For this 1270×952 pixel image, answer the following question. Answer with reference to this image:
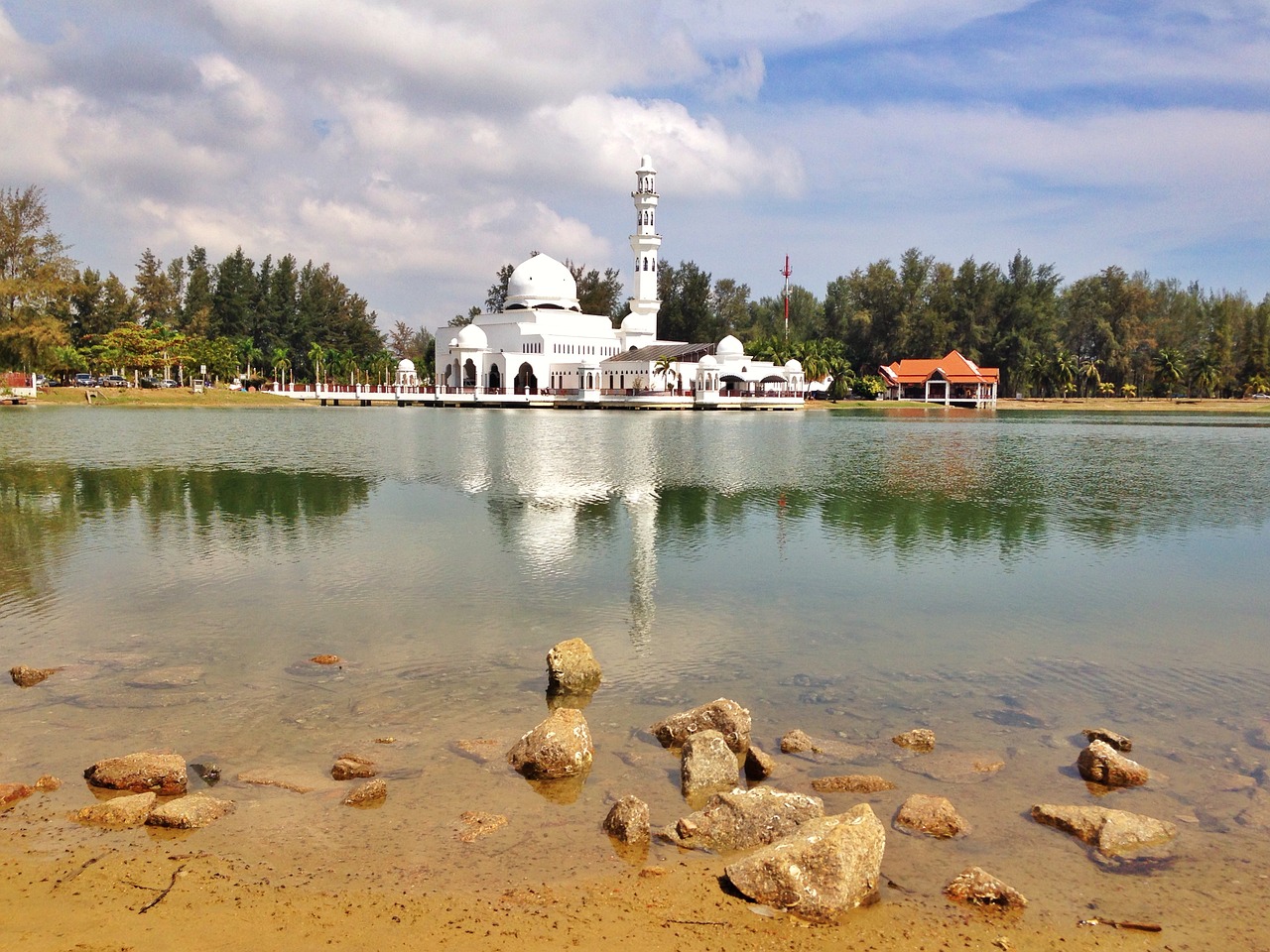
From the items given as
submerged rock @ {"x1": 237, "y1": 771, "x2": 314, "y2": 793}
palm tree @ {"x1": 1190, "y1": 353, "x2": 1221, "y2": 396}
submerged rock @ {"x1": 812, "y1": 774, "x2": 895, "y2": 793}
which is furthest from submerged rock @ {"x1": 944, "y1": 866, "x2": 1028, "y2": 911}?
palm tree @ {"x1": 1190, "y1": 353, "x2": 1221, "y2": 396}

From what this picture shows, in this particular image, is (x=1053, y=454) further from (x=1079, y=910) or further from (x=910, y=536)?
(x=1079, y=910)

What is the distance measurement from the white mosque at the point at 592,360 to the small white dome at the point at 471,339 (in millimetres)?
84

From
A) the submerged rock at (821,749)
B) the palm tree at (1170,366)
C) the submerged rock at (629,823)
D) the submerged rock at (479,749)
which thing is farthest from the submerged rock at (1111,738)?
the palm tree at (1170,366)

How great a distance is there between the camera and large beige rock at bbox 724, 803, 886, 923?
5.16 m

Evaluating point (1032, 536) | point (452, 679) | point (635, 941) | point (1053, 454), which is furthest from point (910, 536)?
point (1053, 454)

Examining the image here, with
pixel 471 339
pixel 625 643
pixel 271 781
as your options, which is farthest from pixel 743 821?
pixel 471 339

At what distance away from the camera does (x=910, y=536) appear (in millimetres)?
17312

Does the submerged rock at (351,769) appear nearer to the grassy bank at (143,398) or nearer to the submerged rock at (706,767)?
the submerged rock at (706,767)

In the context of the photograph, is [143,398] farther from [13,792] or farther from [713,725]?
[713,725]

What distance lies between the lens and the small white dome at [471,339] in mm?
81812

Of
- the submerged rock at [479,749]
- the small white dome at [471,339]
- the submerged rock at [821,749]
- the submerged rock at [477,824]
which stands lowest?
the submerged rock at [821,749]

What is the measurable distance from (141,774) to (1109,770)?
6.69 m

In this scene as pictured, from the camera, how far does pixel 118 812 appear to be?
5926 millimetres

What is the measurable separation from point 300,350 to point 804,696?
302 ft
